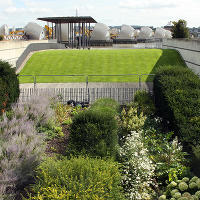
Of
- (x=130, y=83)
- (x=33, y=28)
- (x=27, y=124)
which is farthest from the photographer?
(x=33, y=28)

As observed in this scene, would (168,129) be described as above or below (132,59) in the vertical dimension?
below

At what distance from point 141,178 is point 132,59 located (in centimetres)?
2171

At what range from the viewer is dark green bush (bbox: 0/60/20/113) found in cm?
899

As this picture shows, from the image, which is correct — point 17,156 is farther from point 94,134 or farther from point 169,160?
point 169,160

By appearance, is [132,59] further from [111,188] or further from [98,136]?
[111,188]

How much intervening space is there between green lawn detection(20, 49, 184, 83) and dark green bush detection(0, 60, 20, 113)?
1060cm

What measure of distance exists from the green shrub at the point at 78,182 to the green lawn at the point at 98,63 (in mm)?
15987

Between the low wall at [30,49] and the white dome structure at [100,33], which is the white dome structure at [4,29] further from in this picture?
the low wall at [30,49]

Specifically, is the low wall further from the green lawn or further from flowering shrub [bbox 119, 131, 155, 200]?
flowering shrub [bbox 119, 131, 155, 200]

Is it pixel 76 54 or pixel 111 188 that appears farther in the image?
pixel 76 54

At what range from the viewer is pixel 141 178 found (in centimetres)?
600

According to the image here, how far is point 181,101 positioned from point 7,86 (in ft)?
19.4

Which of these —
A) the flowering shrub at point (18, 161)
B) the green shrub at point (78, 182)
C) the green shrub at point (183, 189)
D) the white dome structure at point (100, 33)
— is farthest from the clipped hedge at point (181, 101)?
the white dome structure at point (100, 33)

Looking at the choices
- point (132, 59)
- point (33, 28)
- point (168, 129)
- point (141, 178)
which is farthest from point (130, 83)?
point (33, 28)
